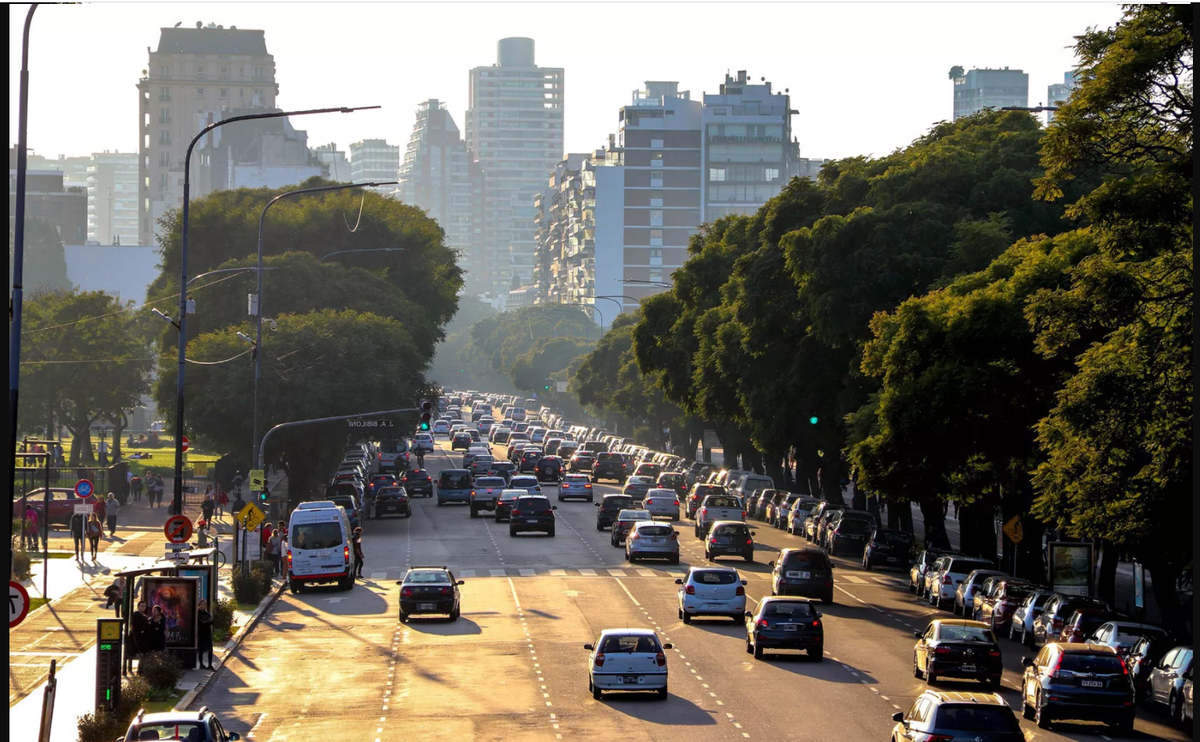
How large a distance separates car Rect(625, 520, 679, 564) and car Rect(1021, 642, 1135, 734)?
27811 mm

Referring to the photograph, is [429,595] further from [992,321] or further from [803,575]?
[992,321]

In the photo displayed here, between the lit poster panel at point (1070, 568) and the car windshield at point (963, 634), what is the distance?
11391 millimetres

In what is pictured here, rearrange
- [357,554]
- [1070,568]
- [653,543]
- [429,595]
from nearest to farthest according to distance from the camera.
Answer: [429,595] → [1070,568] → [357,554] → [653,543]

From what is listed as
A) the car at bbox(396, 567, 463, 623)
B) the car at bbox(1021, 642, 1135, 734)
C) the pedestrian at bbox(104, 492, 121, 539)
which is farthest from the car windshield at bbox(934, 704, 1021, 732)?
the pedestrian at bbox(104, 492, 121, 539)

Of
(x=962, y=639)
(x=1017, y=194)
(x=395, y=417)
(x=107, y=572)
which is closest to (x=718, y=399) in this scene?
(x=395, y=417)

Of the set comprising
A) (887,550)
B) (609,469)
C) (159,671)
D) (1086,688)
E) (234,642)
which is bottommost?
(234,642)

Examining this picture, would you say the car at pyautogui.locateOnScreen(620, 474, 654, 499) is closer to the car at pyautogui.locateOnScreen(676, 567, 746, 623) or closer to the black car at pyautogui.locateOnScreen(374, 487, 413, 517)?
the black car at pyautogui.locateOnScreen(374, 487, 413, 517)

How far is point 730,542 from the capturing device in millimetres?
53625

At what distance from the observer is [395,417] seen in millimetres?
77688

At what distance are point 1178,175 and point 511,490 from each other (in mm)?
46458

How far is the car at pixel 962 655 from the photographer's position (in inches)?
1161

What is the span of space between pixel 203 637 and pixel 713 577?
13.0 meters

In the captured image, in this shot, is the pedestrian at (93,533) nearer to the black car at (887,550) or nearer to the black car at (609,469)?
the black car at (887,550)

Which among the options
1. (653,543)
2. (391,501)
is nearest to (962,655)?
(653,543)
